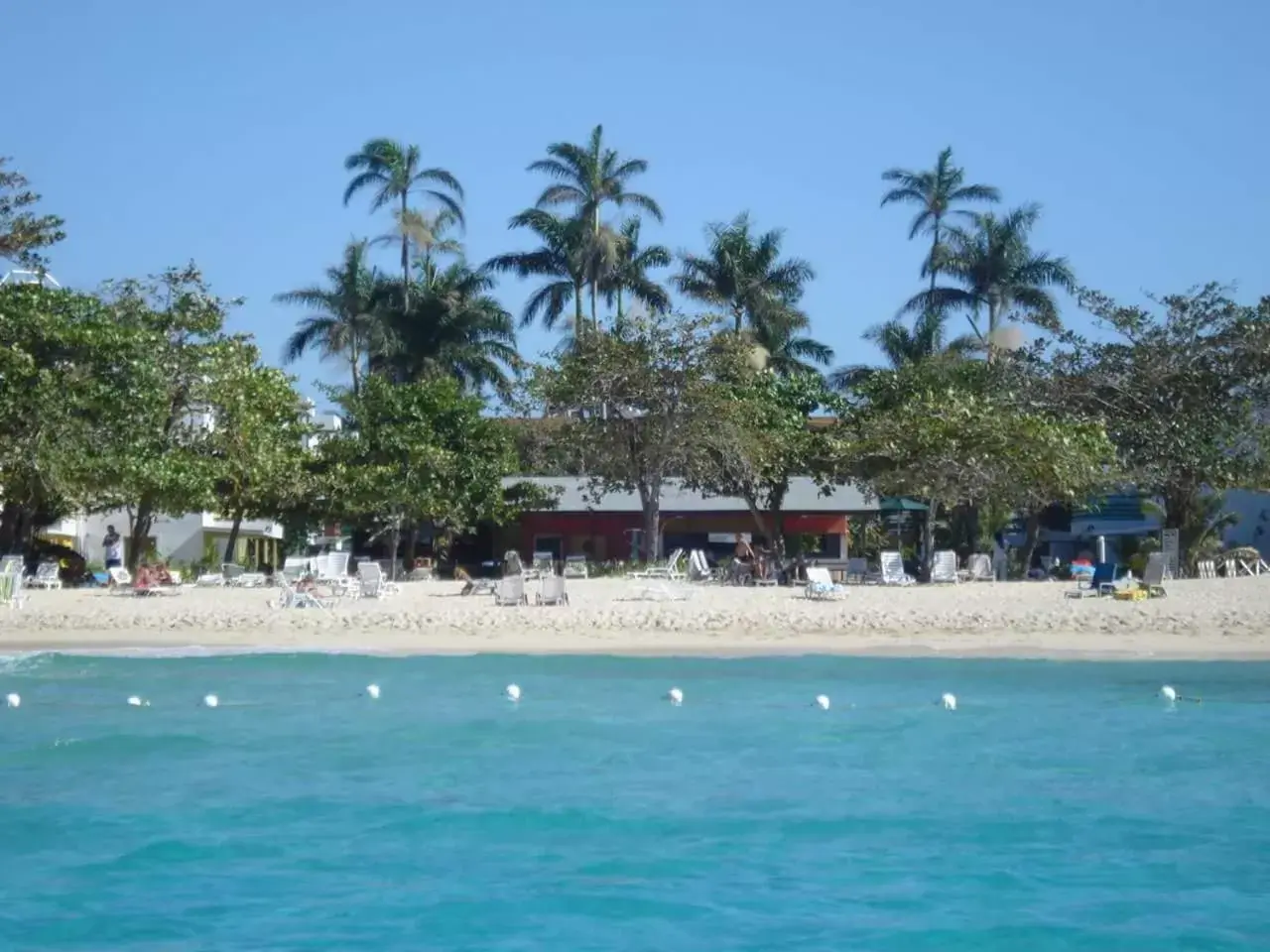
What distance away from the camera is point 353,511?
38625 mm

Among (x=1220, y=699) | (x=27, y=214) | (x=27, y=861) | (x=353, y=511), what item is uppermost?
(x=27, y=214)

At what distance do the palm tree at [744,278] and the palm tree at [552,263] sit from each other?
3.75 meters

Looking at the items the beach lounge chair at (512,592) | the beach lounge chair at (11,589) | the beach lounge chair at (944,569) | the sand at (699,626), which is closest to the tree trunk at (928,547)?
the beach lounge chair at (944,569)

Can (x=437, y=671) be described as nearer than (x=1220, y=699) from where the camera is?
No

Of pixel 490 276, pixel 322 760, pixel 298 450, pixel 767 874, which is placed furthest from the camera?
pixel 490 276

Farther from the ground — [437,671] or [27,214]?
[27,214]

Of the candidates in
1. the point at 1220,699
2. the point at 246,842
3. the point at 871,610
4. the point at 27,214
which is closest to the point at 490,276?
the point at 27,214

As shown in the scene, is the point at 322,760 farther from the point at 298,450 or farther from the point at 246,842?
the point at 298,450

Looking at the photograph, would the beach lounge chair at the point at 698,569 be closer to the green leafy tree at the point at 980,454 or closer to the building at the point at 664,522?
the green leafy tree at the point at 980,454

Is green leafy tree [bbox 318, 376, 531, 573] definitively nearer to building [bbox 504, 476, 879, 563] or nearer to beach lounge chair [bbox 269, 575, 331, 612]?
building [bbox 504, 476, 879, 563]

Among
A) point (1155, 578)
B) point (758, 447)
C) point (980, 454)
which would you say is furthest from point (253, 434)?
point (1155, 578)

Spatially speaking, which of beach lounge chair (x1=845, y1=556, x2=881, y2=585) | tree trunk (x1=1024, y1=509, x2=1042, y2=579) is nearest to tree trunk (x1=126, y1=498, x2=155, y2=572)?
beach lounge chair (x1=845, y1=556, x2=881, y2=585)

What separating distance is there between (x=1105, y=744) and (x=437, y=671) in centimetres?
993

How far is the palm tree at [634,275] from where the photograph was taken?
161 ft
